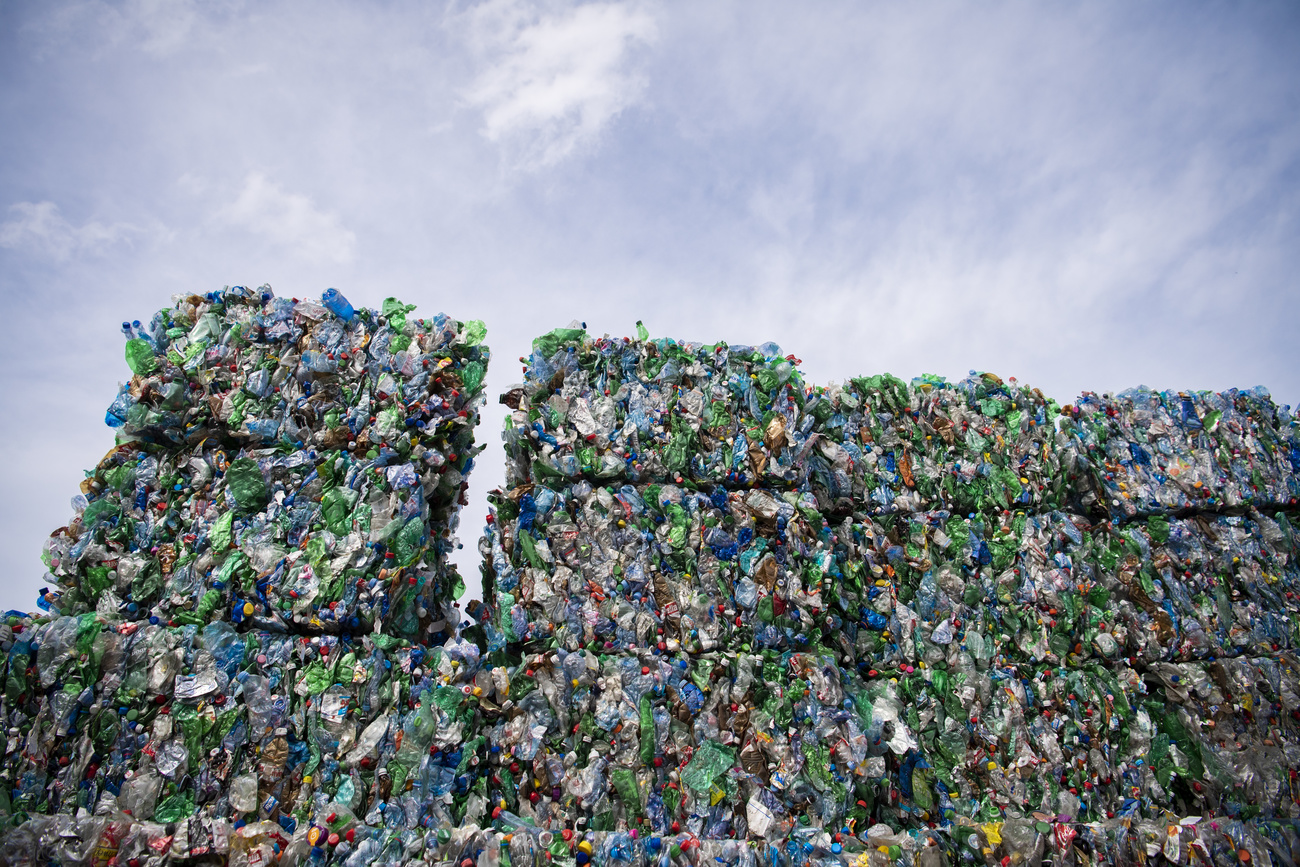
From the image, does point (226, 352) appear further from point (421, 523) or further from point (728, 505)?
point (728, 505)

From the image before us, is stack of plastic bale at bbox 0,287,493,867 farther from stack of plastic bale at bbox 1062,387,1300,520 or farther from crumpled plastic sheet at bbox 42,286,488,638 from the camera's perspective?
stack of plastic bale at bbox 1062,387,1300,520

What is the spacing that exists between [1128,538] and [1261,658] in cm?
81

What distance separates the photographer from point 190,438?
94.4 inches

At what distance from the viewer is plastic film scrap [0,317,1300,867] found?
2.05 meters

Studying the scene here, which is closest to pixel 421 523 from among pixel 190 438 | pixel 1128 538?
pixel 190 438

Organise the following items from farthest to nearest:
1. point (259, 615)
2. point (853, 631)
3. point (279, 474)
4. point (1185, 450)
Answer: point (1185, 450)
point (853, 631)
point (279, 474)
point (259, 615)

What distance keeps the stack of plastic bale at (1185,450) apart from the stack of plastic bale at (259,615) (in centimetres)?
308

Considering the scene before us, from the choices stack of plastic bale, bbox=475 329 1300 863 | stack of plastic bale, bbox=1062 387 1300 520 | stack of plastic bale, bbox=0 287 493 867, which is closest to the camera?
stack of plastic bale, bbox=0 287 493 867

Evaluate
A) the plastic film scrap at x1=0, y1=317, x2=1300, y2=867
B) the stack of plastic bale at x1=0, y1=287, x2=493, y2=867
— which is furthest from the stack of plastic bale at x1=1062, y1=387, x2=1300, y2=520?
the stack of plastic bale at x1=0, y1=287, x2=493, y2=867

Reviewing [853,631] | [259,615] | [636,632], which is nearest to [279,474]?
[259,615]

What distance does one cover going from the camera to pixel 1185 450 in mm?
3393

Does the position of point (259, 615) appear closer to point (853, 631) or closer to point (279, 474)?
point (279, 474)

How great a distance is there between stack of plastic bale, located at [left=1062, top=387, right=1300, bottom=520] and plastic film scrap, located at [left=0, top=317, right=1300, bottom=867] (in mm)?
37

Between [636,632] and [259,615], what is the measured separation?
1304 mm
